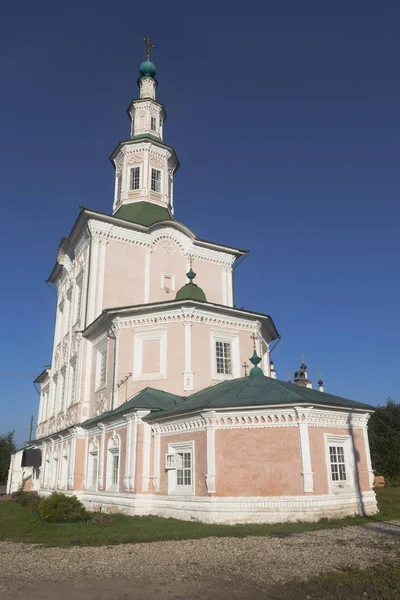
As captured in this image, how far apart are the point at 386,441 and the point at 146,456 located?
31829mm

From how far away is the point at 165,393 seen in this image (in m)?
19.7

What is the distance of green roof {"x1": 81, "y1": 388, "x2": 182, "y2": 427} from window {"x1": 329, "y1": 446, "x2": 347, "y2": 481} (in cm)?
589

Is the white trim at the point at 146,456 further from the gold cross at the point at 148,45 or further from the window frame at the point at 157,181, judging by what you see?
the gold cross at the point at 148,45

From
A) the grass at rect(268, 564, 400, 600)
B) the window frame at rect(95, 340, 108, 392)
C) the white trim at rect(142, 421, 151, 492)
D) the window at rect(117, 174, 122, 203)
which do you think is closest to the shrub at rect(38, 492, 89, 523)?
the white trim at rect(142, 421, 151, 492)

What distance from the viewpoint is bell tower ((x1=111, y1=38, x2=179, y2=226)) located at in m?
29.2

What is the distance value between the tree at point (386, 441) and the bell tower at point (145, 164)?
1001 inches

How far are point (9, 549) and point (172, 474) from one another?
21.5ft

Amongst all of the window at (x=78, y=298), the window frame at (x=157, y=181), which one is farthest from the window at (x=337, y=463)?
the window frame at (x=157, y=181)

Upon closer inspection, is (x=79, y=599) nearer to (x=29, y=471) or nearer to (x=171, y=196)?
(x=171, y=196)

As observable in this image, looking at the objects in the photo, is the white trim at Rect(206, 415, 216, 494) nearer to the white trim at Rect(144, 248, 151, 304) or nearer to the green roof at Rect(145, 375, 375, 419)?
the green roof at Rect(145, 375, 375, 419)

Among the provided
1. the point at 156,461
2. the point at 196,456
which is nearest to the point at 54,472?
the point at 156,461

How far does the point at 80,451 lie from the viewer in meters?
21.9

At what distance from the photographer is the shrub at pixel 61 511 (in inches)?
588

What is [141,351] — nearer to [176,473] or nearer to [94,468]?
[94,468]
